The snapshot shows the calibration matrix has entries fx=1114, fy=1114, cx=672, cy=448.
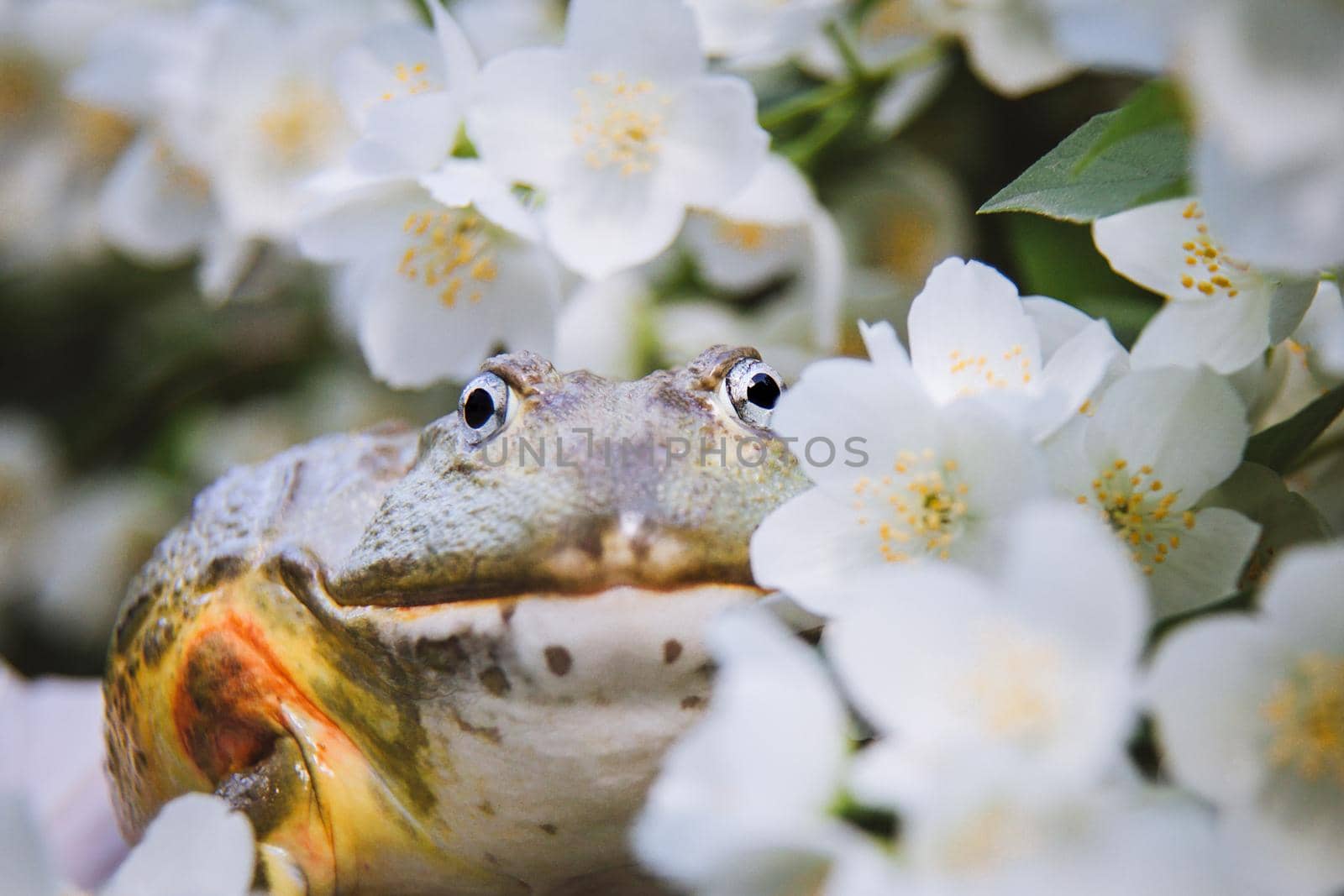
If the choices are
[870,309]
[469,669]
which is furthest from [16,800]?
[870,309]

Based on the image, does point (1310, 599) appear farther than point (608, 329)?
No

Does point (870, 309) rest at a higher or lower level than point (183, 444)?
higher

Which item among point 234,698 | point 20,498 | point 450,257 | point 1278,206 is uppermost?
point 1278,206

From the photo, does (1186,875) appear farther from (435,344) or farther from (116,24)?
(116,24)

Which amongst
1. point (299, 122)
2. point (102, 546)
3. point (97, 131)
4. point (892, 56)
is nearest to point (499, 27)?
point (299, 122)

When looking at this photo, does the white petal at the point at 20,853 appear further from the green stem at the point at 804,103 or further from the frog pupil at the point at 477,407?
the green stem at the point at 804,103

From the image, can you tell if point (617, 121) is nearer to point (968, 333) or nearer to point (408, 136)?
point (408, 136)

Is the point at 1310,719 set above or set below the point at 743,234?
above
